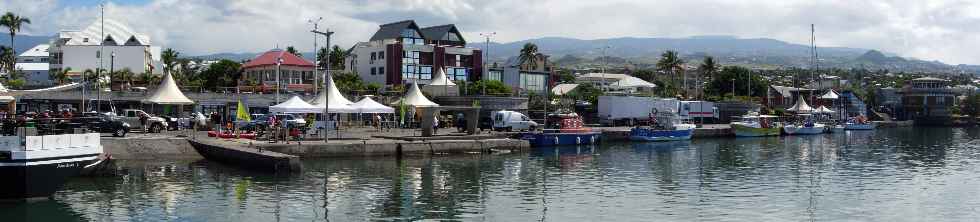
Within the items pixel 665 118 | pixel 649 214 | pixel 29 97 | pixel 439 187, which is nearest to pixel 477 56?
pixel 665 118

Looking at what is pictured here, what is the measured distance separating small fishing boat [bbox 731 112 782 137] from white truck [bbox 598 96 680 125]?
707 cm

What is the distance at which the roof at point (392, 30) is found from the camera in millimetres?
101188

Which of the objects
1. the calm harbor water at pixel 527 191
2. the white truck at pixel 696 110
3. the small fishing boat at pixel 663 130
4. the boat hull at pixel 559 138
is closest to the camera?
the calm harbor water at pixel 527 191

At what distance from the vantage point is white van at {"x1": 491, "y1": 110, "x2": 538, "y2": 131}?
66.9m

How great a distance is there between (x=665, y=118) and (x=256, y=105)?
3613cm

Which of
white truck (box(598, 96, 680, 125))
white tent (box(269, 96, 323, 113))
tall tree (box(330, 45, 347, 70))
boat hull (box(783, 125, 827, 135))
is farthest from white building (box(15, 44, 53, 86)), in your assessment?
boat hull (box(783, 125, 827, 135))

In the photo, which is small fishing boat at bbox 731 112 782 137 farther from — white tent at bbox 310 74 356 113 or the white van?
white tent at bbox 310 74 356 113

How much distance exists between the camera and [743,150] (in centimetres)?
6550

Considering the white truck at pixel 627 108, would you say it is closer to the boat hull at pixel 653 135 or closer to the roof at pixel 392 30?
the boat hull at pixel 653 135

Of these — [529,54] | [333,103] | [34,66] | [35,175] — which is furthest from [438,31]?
[35,175]

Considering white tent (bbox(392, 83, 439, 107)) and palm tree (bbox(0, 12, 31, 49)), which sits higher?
palm tree (bbox(0, 12, 31, 49))

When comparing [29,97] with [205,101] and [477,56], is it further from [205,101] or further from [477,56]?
[477,56]

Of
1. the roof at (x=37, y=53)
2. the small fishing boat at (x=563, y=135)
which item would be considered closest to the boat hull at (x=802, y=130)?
the small fishing boat at (x=563, y=135)

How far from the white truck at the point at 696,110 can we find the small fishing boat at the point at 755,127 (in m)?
5.89
